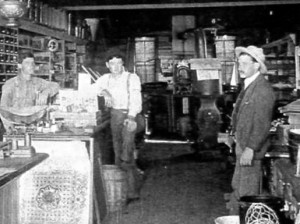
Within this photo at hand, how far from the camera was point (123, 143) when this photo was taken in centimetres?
629

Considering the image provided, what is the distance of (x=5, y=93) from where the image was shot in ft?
18.9

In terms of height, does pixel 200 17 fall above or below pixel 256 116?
above

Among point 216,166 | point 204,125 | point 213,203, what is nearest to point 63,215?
point 213,203

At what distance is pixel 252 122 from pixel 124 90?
2137 millimetres

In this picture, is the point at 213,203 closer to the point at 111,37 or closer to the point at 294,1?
the point at 294,1

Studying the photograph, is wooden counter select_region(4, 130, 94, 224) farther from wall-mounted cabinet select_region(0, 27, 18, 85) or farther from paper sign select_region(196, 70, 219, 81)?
paper sign select_region(196, 70, 219, 81)

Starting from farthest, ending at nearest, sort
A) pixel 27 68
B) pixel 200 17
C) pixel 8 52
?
pixel 200 17 → pixel 8 52 → pixel 27 68

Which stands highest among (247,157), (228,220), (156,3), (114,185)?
(156,3)

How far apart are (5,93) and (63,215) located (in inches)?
67.9

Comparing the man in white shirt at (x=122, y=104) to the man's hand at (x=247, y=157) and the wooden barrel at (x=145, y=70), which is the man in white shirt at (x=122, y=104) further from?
the wooden barrel at (x=145, y=70)

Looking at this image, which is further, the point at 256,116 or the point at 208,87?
the point at 208,87

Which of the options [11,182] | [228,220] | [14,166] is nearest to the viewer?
[228,220]

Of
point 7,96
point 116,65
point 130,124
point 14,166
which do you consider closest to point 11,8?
point 7,96

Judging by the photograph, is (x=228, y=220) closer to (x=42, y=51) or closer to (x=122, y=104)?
(x=122, y=104)
